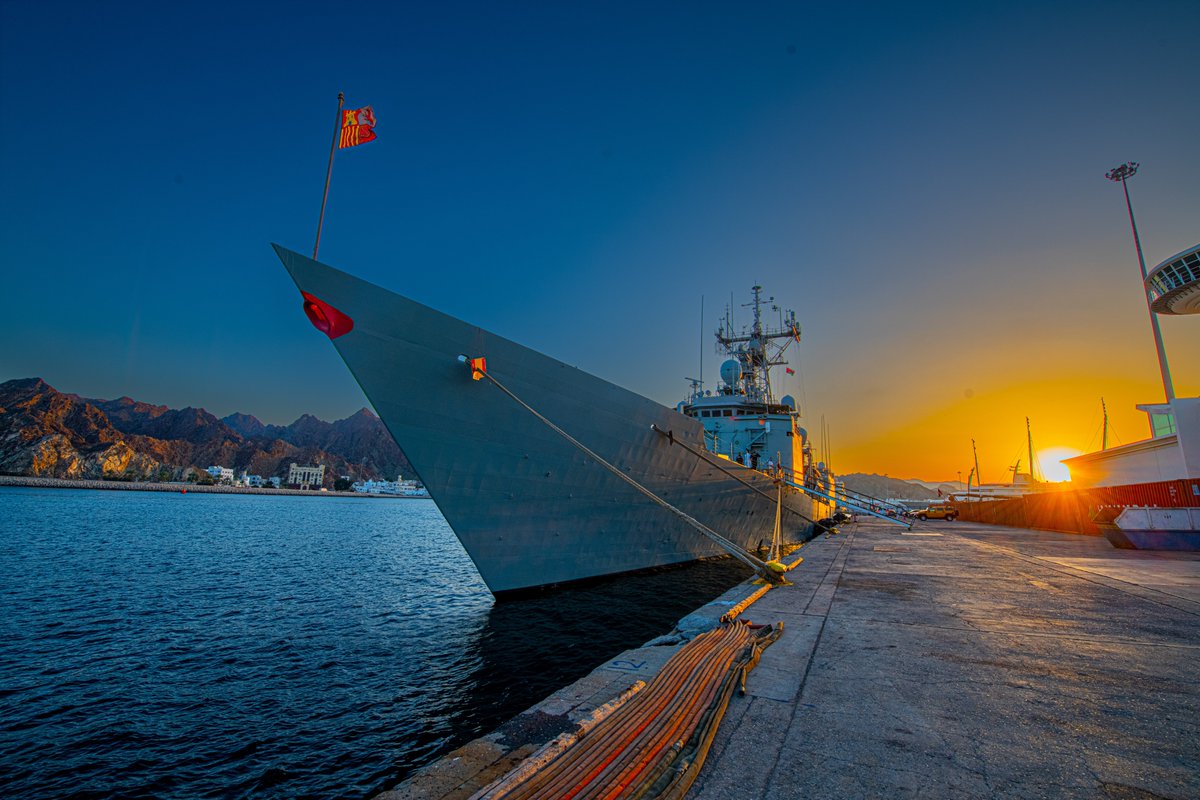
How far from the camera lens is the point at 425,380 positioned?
682cm

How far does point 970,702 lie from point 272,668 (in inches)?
293

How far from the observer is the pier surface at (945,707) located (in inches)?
77.6

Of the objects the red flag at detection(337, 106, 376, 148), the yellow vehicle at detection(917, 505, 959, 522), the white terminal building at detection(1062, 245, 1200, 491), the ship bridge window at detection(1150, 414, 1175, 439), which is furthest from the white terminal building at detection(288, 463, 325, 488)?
the ship bridge window at detection(1150, 414, 1175, 439)

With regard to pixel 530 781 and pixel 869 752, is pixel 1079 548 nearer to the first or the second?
pixel 869 752

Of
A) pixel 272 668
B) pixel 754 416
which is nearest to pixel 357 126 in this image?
pixel 272 668

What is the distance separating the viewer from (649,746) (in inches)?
84.4

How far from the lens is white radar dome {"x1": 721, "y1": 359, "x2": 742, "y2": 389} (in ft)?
74.4

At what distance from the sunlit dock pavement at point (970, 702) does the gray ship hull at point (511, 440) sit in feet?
13.0

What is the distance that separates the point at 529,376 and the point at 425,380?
166cm

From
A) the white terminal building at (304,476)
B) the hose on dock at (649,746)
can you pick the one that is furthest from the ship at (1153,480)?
the white terminal building at (304,476)

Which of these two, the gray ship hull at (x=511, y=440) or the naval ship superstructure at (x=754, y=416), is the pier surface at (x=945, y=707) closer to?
the gray ship hull at (x=511, y=440)

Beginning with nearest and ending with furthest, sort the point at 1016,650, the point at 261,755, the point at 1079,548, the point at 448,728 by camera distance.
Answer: the point at 1016,650
the point at 261,755
the point at 448,728
the point at 1079,548

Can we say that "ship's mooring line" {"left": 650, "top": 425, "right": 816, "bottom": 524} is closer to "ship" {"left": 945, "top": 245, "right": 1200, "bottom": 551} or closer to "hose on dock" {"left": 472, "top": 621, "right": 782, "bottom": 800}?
"hose on dock" {"left": 472, "top": 621, "right": 782, "bottom": 800}

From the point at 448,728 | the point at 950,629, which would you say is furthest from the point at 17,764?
the point at 950,629
